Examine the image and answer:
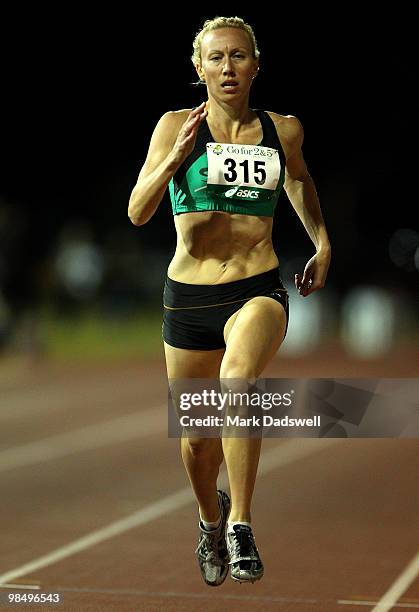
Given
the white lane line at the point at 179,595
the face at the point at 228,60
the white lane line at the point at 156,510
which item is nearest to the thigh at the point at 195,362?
the face at the point at 228,60

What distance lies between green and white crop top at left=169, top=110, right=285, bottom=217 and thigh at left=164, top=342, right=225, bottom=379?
2.21 ft

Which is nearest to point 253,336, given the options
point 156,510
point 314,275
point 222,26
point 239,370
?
point 239,370

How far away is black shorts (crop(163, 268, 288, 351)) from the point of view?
5578mm

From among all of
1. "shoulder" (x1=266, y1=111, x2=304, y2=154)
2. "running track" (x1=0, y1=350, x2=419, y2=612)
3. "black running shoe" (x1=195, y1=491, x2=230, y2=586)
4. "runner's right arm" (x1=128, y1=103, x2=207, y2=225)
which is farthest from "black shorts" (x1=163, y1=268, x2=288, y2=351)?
"running track" (x1=0, y1=350, x2=419, y2=612)

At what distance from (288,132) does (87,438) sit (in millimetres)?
9926

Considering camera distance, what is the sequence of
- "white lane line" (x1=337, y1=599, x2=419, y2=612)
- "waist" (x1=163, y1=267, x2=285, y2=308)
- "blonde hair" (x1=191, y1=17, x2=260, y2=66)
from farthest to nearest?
"white lane line" (x1=337, y1=599, x2=419, y2=612) → "waist" (x1=163, y1=267, x2=285, y2=308) → "blonde hair" (x1=191, y1=17, x2=260, y2=66)

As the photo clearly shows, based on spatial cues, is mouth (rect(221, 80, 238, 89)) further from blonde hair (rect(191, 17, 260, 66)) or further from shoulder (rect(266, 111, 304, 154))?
shoulder (rect(266, 111, 304, 154))

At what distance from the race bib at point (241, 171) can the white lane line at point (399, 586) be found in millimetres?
2402

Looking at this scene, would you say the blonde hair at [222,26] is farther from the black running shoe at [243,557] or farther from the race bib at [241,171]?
the black running shoe at [243,557]

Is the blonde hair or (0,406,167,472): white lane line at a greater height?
the blonde hair

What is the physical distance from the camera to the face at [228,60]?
537 cm

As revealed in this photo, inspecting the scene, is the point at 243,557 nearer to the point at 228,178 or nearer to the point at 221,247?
the point at 221,247

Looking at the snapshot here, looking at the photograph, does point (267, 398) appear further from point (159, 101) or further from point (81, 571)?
point (159, 101)

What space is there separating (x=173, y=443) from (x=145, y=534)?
584cm
